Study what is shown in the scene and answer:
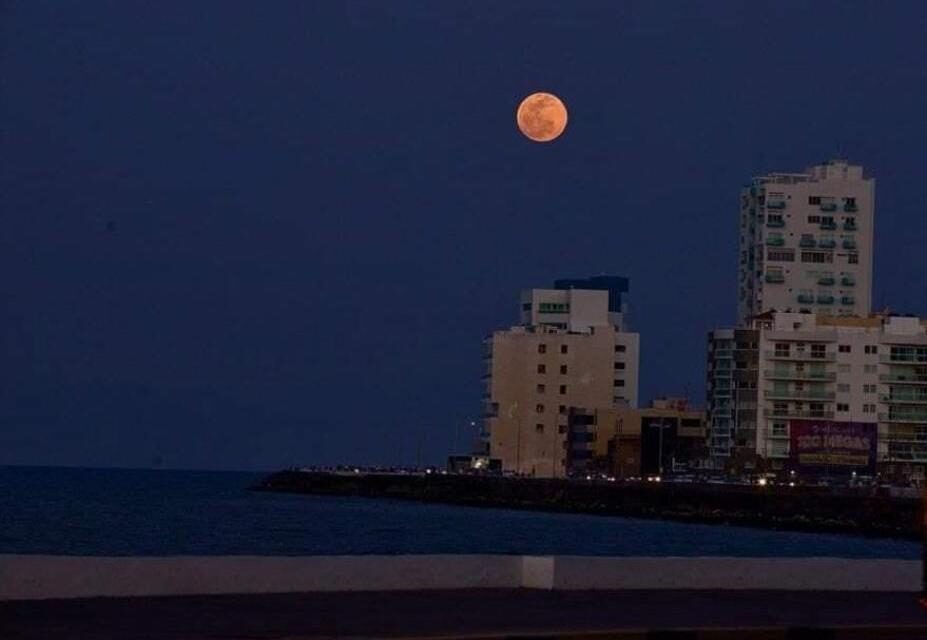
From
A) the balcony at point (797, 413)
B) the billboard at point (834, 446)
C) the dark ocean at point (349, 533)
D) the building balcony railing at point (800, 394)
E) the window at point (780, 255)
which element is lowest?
the dark ocean at point (349, 533)

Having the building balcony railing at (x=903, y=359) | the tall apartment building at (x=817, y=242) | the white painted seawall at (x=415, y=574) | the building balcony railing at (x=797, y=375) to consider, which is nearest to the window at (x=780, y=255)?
the tall apartment building at (x=817, y=242)

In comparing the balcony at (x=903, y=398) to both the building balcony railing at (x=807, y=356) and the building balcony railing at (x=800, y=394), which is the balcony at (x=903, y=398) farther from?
the building balcony railing at (x=807, y=356)

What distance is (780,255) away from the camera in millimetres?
169250

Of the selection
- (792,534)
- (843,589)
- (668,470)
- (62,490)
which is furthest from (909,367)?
(843,589)

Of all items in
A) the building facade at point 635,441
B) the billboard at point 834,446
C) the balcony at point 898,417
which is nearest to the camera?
the billboard at point 834,446

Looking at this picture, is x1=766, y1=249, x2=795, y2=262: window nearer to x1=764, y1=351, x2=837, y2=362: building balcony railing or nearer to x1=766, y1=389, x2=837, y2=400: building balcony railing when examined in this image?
x1=764, y1=351, x2=837, y2=362: building balcony railing

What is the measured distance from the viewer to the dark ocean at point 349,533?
81375 mm

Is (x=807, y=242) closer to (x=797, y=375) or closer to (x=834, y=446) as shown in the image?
(x=797, y=375)

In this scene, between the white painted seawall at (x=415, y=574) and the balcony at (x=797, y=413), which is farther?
the balcony at (x=797, y=413)

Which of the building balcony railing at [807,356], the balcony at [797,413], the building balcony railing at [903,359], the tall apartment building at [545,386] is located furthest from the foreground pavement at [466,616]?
the tall apartment building at [545,386]

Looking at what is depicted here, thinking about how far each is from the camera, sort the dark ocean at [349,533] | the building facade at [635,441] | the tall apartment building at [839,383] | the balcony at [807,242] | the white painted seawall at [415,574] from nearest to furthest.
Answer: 1. the white painted seawall at [415,574]
2. the dark ocean at [349,533]
3. the tall apartment building at [839,383]
4. the building facade at [635,441]
5. the balcony at [807,242]

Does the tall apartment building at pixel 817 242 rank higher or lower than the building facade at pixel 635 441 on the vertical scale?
higher

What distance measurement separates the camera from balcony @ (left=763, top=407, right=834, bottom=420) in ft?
483

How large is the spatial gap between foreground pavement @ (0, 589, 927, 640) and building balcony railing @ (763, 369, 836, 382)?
12464cm
